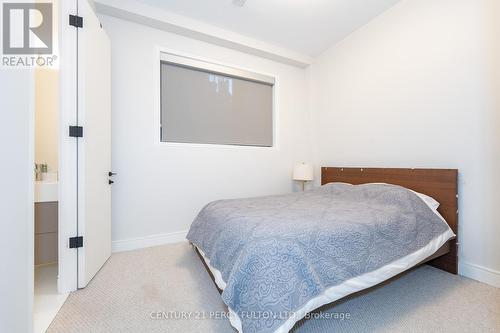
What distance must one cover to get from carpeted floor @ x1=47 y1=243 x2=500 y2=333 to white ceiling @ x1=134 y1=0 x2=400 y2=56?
2.83m

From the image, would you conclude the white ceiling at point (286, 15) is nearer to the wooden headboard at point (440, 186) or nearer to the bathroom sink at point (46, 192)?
the wooden headboard at point (440, 186)

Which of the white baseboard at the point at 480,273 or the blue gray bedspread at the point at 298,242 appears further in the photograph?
the white baseboard at the point at 480,273

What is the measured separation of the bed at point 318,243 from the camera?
1.07 m

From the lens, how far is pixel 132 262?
7.04 feet

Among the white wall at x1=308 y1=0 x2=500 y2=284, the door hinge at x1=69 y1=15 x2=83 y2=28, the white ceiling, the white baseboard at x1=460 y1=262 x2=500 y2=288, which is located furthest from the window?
the white baseboard at x1=460 y1=262 x2=500 y2=288

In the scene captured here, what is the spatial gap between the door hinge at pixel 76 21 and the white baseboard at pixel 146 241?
209 cm

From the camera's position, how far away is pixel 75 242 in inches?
66.1

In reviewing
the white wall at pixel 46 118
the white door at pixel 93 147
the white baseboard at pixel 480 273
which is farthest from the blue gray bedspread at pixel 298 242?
the white wall at pixel 46 118

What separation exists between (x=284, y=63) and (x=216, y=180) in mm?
2213

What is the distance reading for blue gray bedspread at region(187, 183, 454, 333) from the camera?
41.7 inches

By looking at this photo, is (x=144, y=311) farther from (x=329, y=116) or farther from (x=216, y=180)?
(x=329, y=116)

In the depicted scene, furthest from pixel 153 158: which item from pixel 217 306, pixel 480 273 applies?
pixel 480 273

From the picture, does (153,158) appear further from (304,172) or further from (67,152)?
(304,172)

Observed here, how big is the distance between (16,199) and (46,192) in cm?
89
